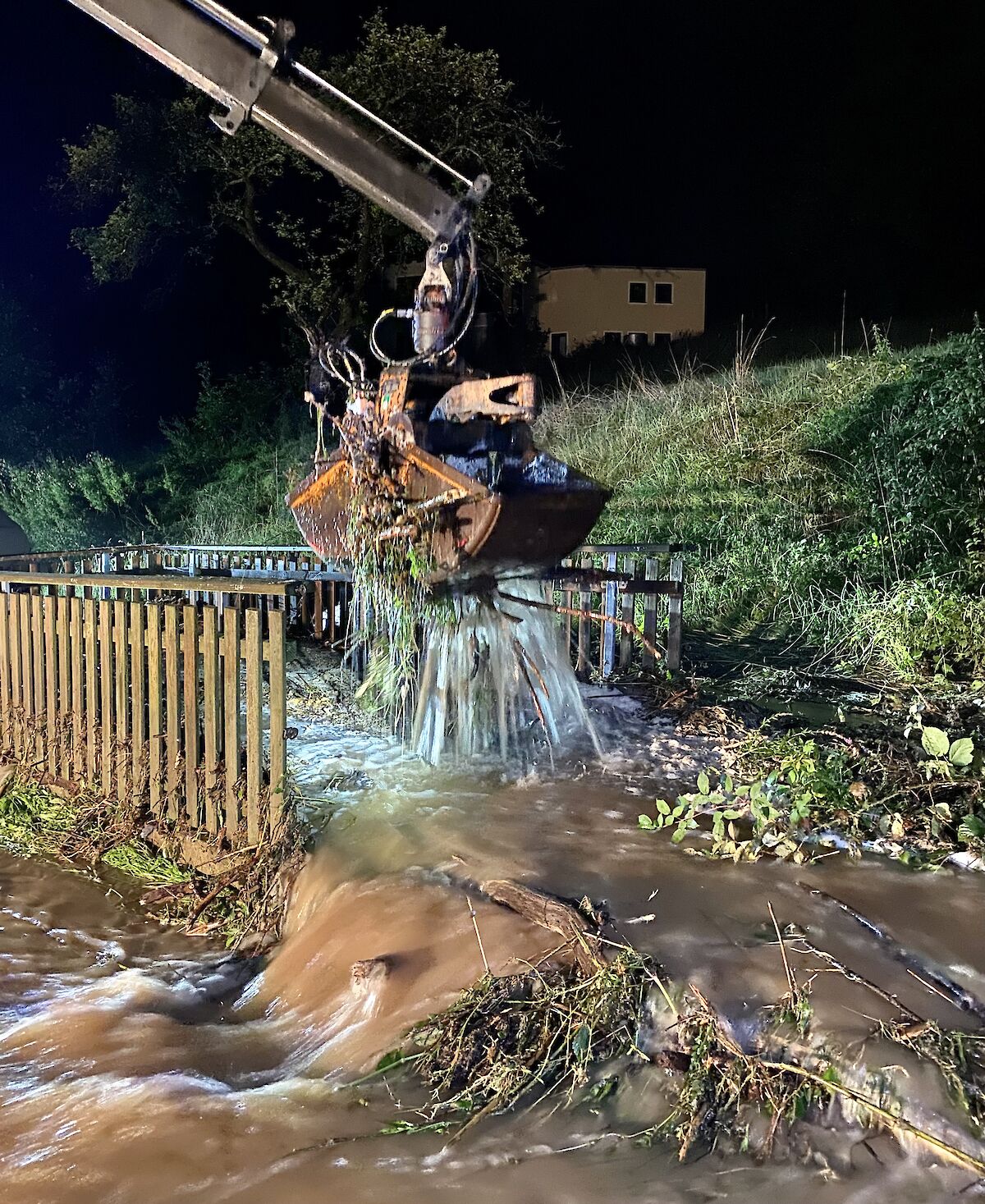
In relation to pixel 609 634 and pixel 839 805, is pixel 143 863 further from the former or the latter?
pixel 609 634

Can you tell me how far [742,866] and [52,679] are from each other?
4322 mm

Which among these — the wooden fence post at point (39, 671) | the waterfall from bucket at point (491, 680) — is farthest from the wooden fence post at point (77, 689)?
the waterfall from bucket at point (491, 680)

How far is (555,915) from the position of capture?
3156 millimetres

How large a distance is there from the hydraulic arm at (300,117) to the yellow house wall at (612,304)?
25.9 metres

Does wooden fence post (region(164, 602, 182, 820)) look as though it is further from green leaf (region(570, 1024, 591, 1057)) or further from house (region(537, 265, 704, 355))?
house (region(537, 265, 704, 355))

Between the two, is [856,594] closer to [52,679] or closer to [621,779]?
[621,779]

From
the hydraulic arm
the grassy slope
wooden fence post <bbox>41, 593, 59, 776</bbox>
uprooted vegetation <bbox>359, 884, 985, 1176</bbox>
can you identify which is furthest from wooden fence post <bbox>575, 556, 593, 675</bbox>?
uprooted vegetation <bbox>359, 884, 985, 1176</bbox>

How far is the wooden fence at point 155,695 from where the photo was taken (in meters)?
A: 4.53

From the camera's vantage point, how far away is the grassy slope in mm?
Result: 7840

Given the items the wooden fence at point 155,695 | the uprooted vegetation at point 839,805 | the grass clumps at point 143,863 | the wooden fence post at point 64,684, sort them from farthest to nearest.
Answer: the wooden fence post at point 64,684, the grass clumps at point 143,863, the wooden fence at point 155,695, the uprooted vegetation at point 839,805

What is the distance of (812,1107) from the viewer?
7.66 feet

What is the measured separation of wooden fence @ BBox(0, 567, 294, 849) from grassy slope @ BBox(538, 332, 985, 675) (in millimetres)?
5111

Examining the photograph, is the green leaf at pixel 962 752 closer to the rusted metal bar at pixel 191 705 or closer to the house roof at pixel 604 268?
the rusted metal bar at pixel 191 705

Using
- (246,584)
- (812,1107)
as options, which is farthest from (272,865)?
(812,1107)
